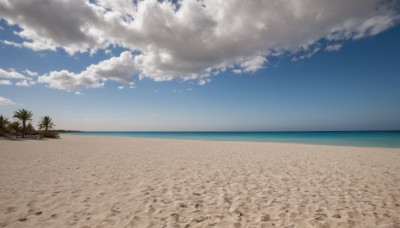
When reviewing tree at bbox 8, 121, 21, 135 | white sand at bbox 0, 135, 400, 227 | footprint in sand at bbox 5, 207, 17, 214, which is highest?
tree at bbox 8, 121, 21, 135

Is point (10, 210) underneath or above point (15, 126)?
underneath

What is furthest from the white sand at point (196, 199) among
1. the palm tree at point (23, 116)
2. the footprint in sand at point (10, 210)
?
the palm tree at point (23, 116)

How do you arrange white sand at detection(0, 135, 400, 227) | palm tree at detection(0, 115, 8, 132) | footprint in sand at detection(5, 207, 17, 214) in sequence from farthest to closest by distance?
palm tree at detection(0, 115, 8, 132)
footprint in sand at detection(5, 207, 17, 214)
white sand at detection(0, 135, 400, 227)

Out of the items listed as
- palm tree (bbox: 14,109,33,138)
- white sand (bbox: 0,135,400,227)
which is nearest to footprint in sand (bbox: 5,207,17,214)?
white sand (bbox: 0,135,400,227)

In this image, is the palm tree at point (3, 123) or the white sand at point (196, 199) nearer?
the white sand at point (196, 199)

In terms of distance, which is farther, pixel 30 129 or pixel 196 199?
pixel 30 129

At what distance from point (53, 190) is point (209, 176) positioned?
508 cm

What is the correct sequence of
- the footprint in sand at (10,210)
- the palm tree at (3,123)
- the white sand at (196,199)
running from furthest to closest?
the palm tree at (3,123)
the footprint in sand at (10,210)
the white sand at (196,199)

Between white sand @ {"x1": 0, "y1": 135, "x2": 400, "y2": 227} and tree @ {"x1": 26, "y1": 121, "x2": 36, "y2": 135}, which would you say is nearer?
white sand @ {"x1": 0, "y1": 135, "x2": 400, "y2": 227}

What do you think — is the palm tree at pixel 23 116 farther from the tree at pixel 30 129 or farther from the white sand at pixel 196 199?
the white sand at pixel 196 199

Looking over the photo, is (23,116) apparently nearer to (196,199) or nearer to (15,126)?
(15,126)

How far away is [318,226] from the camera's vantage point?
396cm

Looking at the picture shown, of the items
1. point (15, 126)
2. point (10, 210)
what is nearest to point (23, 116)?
point (15, 126)

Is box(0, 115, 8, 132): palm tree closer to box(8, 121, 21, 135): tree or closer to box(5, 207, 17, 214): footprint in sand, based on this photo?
box(8, 121, 21, 135): tree
